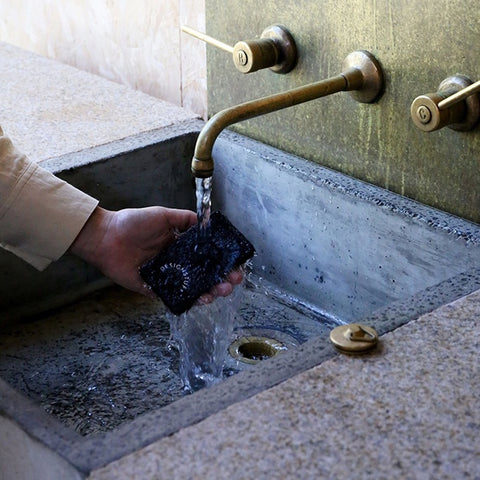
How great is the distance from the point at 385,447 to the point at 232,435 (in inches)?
4.7

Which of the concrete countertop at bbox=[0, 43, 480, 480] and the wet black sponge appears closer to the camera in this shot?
the concrete countertop at bbox=[0, 43, 480, 480]

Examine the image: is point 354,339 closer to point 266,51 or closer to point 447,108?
point 447,108

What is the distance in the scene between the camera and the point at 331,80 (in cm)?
116

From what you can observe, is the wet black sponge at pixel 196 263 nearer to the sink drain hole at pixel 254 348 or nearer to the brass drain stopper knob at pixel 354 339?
the sink drain hole at pixel 254 348

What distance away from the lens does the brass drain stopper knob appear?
33.0 inches

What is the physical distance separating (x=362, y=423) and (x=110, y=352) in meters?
0.58

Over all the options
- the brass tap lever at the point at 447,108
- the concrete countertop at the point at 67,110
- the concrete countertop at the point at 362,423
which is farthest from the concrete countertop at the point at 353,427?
the concrete countertop at the point at 67,110

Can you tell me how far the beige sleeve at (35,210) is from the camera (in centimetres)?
115

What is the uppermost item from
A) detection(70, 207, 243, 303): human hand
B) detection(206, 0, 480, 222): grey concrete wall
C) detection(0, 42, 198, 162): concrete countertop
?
detection(206, 0, 480, 222): grey concrete wall

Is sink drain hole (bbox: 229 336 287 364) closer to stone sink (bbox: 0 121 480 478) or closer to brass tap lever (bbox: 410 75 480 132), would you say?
stone sink (bbox: 0 121 480 478)

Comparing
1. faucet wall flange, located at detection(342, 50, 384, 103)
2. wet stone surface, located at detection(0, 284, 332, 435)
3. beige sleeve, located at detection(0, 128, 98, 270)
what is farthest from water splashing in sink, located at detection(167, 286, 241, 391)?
faucet wall flange, located at detection(342, 50, 384, 103)

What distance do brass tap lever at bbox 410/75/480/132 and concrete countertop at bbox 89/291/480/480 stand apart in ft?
0.95

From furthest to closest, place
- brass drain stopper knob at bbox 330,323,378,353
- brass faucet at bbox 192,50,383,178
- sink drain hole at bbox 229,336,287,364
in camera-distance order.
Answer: sink drain hole at bbox 229,336,287,364 < brass faucet at bbox 192,50,383,178 < brass drain stopper knob at bbox 330,323,378,353

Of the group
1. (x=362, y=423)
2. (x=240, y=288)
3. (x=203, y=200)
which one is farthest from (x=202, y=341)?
(x=362, y=423)
